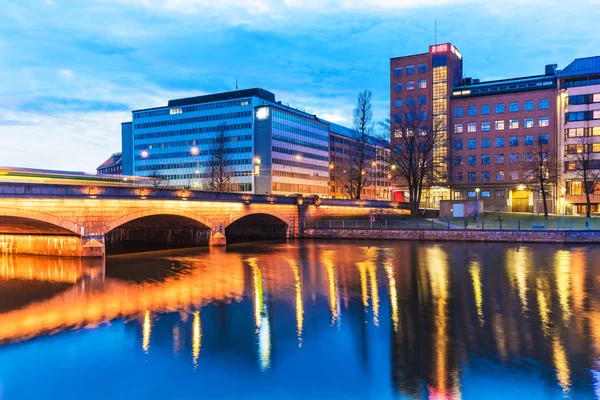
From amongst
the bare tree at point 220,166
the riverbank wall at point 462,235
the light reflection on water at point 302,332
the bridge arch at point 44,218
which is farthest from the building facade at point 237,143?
the light reflection on water at point 302,332

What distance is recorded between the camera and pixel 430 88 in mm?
103438

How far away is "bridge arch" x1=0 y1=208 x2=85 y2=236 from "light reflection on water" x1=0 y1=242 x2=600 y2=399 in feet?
11.4

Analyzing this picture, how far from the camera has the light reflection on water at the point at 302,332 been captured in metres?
13.1

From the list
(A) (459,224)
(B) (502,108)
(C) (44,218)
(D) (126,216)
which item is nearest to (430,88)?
(B) (502,108)

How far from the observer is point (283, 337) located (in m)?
17.7

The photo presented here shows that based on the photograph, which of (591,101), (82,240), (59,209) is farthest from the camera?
(591,101)

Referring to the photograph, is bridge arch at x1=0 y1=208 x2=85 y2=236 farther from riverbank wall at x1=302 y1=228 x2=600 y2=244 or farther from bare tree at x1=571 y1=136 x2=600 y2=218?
bare tree at x1=571 y1=136 x2=600 y2=218

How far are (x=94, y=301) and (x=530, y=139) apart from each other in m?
91.0

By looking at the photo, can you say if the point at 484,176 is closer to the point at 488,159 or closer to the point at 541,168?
the point at 488,159

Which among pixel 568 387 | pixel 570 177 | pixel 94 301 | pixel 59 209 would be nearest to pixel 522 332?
pixel 568 387

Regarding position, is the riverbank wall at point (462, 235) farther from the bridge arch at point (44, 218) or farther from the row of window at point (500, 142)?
the row of window at point (500, 142)

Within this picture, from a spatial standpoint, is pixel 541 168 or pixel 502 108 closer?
pixel 541 168

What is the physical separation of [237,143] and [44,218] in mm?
98076

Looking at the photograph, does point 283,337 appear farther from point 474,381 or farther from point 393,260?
point 393,260
